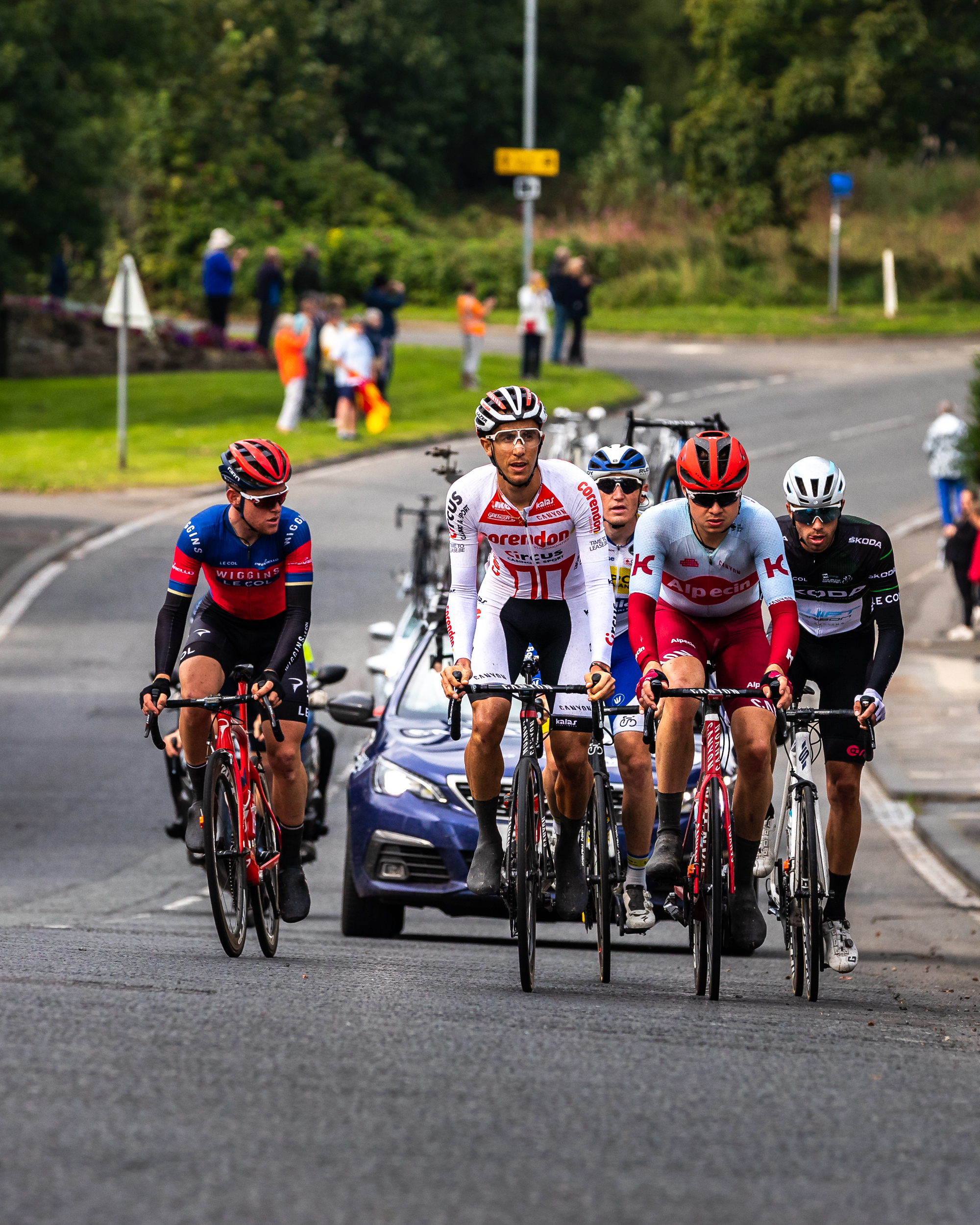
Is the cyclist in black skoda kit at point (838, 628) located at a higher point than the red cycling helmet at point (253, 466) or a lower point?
lower

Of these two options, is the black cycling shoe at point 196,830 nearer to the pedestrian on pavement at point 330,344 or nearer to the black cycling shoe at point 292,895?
the black cycling shoe at point 292,895

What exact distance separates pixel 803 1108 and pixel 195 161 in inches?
2123

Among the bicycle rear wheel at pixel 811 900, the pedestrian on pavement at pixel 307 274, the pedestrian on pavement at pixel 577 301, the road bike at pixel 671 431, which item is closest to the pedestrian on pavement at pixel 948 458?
the pedestrian on pavement at pixel 577 301

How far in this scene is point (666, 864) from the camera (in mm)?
7922

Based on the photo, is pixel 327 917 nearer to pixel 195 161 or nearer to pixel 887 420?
pixel 887 420

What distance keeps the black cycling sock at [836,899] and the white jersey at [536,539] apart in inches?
62.6

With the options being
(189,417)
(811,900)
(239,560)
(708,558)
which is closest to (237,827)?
(239,560)

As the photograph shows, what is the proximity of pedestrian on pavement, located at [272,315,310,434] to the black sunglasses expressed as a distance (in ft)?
72.1

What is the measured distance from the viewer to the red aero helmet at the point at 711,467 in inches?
312

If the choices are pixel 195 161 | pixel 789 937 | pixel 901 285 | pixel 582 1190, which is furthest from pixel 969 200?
pixel 582 1190

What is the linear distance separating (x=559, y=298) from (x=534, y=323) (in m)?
3.02

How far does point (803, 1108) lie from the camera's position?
5488 millimetres

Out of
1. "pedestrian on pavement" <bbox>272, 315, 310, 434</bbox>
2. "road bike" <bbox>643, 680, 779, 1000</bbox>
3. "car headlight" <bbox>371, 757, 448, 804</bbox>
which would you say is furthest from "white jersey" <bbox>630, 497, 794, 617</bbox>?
"pedestrian on pavement" <bbox>272, 315, 310, 434</bbox>

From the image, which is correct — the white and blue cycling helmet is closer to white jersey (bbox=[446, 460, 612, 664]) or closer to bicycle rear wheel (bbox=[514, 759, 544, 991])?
white jersey (bbox=[446, 460, 612, 664])
